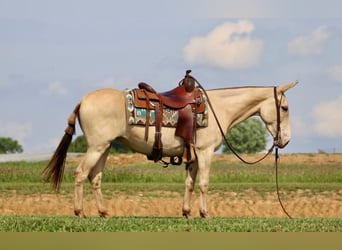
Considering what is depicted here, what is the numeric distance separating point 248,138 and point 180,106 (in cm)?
7709

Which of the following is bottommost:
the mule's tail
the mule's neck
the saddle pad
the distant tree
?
the mule's tail

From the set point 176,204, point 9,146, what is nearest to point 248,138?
point 9,146

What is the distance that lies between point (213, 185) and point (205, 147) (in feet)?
43.2

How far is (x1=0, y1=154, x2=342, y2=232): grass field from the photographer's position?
45.9 feet

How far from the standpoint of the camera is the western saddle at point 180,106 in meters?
16.1

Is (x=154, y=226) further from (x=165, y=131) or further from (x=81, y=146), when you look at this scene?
(x=81, y=146)

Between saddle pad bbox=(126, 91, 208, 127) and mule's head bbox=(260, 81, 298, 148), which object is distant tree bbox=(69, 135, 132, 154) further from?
saddle pad bbox=(126, 91, 208, 127)

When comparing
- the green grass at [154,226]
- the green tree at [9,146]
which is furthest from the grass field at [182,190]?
the green tree at [9,146]

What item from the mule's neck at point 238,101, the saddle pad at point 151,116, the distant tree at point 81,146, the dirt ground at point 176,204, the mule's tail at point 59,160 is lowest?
the dirt ground at point 176,204

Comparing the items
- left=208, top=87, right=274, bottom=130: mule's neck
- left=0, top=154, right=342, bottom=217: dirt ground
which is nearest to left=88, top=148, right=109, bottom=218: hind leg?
left=208, top=87, right=274, bottom=130: mule's neck

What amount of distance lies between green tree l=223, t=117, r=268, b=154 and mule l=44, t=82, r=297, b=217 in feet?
243

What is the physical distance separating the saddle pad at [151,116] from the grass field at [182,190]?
A: 6.11 ft

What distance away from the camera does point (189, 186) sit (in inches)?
640

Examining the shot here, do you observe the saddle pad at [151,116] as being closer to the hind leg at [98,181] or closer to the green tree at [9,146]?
the hind leg at [98,181]
